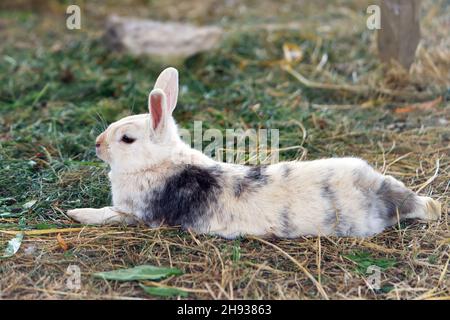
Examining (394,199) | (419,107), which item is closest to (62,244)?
(394,199)

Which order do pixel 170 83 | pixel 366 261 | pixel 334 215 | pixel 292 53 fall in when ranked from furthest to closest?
pixel 292 53, pixel 170 83, pixel 334 215, pixel 366 261

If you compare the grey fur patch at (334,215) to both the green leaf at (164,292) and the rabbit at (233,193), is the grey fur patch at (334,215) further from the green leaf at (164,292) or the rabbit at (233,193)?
the green leaf at (164,292)

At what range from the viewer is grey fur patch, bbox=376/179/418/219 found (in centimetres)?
394

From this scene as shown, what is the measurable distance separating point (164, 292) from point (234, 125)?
2.59 meters

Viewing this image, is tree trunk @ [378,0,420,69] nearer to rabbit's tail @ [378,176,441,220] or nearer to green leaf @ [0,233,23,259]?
rabbit's tail @ [378,176,441,220]

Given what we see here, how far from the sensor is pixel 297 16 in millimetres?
9227

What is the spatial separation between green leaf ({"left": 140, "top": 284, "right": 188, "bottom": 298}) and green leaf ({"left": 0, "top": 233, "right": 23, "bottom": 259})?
0.92m

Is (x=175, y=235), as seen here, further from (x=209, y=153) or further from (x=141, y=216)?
(x=209, y=153)

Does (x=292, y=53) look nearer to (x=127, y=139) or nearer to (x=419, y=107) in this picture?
(x=419, y=107)

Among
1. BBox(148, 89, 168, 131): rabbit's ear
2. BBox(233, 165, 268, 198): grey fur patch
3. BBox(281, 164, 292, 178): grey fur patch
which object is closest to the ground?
BBox(233, 165, 268, 198): grey fur patch

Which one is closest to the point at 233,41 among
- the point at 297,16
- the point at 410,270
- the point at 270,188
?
the point at 297,16

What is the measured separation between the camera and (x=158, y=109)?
4.02 meters

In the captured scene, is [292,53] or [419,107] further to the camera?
[292,53]

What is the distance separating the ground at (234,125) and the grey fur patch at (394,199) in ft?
0.42
